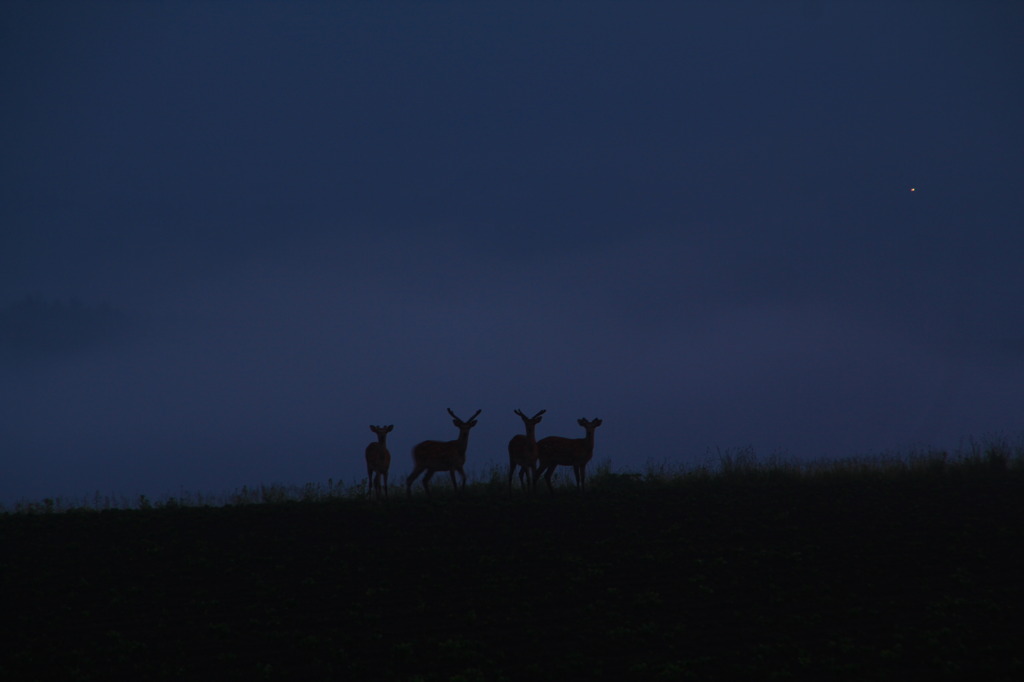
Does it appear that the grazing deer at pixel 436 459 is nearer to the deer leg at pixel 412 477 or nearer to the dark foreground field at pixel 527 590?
the deer leg at pixel 412 477

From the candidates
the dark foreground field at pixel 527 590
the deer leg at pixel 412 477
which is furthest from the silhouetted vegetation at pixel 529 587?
the deer leg at pixel 412 477

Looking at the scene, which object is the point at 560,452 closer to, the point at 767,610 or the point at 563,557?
the point at 563,557

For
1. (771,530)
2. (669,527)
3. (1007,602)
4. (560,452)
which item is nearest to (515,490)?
(560,452)

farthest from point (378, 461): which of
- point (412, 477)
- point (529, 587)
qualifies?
point (529, 587)

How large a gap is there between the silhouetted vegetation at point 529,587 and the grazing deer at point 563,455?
101 cm

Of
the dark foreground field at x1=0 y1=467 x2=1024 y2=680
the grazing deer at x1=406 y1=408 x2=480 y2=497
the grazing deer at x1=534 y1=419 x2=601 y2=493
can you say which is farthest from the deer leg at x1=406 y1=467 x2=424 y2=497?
the grazing deer at x1=534 y1=419 x2=601 y2=493

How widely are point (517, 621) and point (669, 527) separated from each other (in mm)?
6264

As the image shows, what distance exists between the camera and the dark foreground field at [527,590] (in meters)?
12.6

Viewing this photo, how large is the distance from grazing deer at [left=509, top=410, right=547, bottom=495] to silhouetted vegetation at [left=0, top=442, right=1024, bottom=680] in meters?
0.89

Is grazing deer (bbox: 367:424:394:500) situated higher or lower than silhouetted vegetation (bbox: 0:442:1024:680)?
higher

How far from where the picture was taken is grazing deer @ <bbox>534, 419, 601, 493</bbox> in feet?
79.5

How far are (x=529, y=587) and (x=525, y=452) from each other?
8.55 m

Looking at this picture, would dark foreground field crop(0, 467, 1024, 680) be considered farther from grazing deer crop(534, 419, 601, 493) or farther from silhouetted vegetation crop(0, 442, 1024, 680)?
grazing deer crop(534, 419, 601, 493)

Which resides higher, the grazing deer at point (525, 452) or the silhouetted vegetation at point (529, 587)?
the grazing deer at point (525, 452)
